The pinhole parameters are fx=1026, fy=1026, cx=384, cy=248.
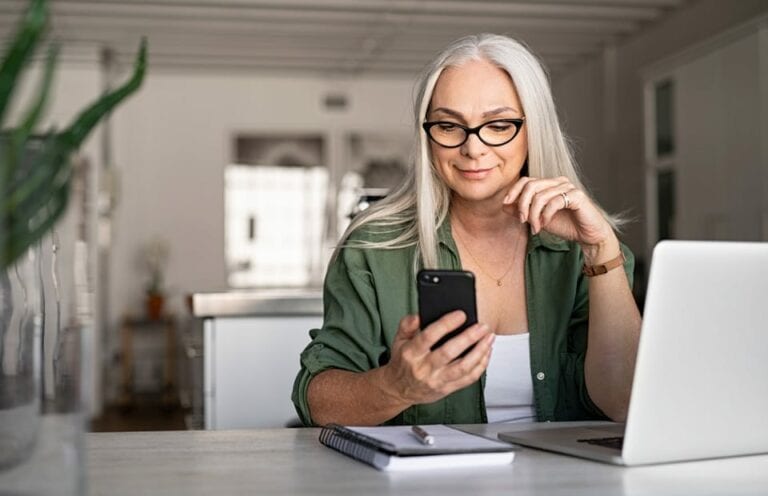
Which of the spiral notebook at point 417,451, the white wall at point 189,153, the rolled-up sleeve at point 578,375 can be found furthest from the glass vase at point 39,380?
the white wall at point 189,153

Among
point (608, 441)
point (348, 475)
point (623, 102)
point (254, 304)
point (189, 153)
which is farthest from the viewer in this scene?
point (189, 153)

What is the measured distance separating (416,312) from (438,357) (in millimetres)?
630

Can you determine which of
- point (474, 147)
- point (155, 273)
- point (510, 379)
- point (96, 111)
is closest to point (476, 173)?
point (474, 147)

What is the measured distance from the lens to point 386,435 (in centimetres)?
136

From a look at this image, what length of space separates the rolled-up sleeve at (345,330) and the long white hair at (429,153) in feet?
0.18

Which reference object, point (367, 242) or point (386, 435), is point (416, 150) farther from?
point (386, 435)

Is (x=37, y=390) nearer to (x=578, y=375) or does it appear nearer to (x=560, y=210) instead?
(x=560, y=210)

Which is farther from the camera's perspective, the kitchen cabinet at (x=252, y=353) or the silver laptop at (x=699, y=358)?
the kitchen cabinet at (x=252, y=353)

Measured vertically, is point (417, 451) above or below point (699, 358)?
below

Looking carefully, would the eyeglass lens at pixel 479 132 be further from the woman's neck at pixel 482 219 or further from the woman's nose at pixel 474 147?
the woman's neck at pixel 482 219

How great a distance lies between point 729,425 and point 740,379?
0.07m

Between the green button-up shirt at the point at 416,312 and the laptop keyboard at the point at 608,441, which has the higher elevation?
the green button-up shirt at the point at 416,312

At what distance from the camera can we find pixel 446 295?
1.32 meters

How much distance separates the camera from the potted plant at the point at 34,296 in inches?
35.1
